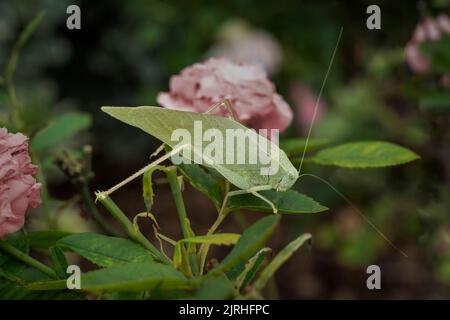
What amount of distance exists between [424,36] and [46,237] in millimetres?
756

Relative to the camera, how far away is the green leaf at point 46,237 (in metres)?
0.58

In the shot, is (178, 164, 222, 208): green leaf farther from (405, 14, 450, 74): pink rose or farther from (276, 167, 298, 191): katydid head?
(405, 14, 450, 74): pink rose

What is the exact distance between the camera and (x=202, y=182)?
1.90 ft

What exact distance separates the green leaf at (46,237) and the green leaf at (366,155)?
0.97 ft

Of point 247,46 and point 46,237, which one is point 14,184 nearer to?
point 46,237

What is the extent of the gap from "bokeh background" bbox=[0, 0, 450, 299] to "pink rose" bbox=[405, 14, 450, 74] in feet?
0.08

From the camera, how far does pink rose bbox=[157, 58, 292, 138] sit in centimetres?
69

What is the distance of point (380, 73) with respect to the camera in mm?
1567

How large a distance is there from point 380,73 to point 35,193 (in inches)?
46.5

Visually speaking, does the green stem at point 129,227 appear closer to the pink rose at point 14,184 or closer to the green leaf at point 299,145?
the pink rose at point 14,184

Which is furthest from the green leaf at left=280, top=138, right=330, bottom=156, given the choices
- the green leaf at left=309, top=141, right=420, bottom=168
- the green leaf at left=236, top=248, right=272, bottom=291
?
the green leaf at left=236, top=248, right=272, bottom=291

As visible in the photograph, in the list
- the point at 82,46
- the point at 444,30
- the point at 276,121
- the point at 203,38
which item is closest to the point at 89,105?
the point at 82,46

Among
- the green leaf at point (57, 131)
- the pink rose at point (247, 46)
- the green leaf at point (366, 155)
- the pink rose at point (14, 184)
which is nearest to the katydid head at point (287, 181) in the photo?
the green leaf at point (366, 155)
